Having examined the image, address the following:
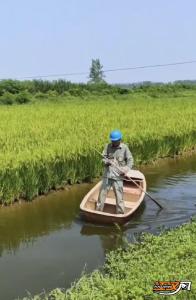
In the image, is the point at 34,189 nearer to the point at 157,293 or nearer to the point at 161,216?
the point at 161,216

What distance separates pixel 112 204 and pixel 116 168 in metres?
1.10

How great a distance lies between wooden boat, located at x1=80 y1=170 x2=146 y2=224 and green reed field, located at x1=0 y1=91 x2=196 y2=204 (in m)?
1.31

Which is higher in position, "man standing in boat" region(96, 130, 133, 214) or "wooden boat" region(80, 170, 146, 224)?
"man standing in boat" region(96, 130, 133, 214)

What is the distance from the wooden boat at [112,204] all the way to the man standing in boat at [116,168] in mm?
276

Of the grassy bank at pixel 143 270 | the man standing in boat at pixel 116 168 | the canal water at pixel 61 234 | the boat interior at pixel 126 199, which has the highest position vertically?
the man standing in boat at pixel 116 168

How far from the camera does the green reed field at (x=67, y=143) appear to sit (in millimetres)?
9766

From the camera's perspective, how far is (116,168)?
8.59 metres

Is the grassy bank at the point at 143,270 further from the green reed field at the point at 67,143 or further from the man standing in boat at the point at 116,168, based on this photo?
the green reed field at the point at 67,143

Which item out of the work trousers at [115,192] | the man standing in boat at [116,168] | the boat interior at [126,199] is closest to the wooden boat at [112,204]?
the boat interior at [126,199]

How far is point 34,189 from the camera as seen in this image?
992cm

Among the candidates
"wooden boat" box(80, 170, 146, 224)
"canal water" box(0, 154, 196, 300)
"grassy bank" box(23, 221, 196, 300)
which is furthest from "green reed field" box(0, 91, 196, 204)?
"grassy bank" box(23, 221, 196, 300)

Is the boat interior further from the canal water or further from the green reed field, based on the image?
the green reed field

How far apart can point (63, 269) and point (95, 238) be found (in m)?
1.42

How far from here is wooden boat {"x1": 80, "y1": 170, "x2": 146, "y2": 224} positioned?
8277 millimetres
